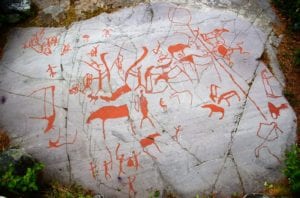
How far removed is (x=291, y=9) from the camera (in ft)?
27.0

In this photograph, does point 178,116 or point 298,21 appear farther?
point 298,21

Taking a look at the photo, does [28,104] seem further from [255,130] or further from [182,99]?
[255,130]

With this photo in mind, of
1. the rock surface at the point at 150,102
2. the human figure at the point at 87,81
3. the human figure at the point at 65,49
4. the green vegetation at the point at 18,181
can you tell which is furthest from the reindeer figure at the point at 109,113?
the human figure at the point at 65,49

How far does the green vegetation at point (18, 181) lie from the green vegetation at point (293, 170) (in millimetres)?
3714

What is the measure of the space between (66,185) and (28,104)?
1.62 meters

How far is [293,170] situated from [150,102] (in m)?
2.53

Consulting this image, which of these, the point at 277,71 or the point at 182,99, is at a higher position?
the point at 277,71

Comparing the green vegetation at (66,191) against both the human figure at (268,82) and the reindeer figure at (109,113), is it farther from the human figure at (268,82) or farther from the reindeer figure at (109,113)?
the human figure at (268,82)

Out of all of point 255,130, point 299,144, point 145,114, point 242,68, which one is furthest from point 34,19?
point 299,144

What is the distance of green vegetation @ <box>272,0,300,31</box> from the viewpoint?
807 centimetres

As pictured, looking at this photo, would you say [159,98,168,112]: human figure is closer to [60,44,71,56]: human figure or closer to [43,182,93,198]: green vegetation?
[43,182,93,198]: green vegetation

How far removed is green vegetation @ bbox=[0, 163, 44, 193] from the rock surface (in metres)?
0.55

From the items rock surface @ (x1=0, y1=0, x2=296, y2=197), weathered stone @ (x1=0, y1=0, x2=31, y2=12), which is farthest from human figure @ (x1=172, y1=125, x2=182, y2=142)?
weathered stone @ (x1=0, y1=0, x2=31, y2=12)

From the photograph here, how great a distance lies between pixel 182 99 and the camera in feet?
23.5
